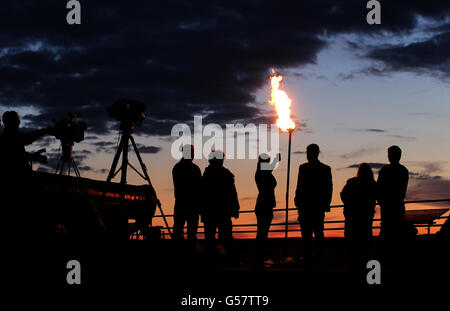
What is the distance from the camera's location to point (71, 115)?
42.4 feet

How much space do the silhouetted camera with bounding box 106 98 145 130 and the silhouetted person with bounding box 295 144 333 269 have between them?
15.6ft

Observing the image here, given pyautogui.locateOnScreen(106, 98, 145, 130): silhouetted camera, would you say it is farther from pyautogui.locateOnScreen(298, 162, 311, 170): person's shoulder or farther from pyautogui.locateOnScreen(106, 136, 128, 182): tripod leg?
pyautogui.locateOnScreen(298, 162, 311, 170): person's shoulder

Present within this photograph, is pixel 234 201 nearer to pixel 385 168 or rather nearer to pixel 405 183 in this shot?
pixel 385 168

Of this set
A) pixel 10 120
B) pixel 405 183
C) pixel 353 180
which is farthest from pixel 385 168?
pixel 10 120

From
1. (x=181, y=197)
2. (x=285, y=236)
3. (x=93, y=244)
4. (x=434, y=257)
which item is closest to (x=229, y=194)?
(x=181, y=197)

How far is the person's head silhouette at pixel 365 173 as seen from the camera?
27.6 feet

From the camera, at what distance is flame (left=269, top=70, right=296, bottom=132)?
12.3 m

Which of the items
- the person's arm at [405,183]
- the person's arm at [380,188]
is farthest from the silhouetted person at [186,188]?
the person's arm at [405,183]

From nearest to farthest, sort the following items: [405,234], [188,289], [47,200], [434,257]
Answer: [434,257], [188,289], [405,234], [47,200]

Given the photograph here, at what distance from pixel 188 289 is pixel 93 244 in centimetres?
188

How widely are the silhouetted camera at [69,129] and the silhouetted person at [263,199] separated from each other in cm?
547

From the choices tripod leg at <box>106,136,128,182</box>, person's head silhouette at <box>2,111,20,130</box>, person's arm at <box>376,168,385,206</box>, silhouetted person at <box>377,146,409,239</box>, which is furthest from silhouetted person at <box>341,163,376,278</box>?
person's head silhouette at <box>2,111,20,130</box>

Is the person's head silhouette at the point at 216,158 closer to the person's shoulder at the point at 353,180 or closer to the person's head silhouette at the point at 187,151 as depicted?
the person's head silhouette at the point at 187,151
